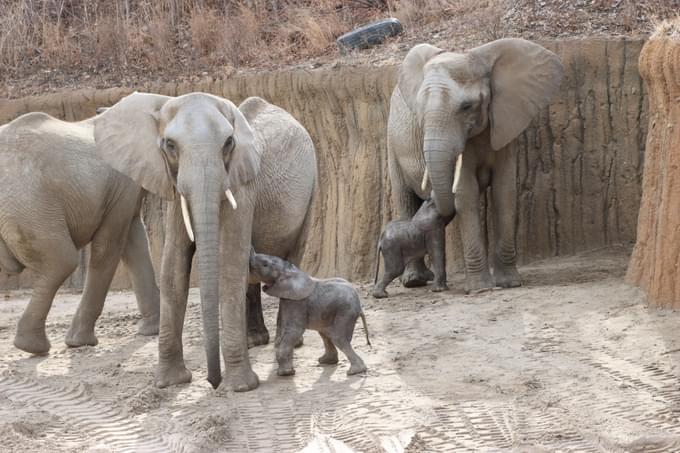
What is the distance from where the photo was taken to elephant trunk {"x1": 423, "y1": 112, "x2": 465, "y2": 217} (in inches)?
418

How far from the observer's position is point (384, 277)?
37.1 feet

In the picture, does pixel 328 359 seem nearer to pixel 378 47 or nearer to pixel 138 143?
pixel 138 143

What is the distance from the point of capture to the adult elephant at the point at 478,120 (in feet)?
35.3

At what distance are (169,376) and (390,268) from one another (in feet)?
11.3

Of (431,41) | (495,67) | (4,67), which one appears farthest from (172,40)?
(495,67)

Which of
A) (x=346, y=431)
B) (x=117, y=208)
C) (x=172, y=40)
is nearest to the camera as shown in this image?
(x=346, y=431)

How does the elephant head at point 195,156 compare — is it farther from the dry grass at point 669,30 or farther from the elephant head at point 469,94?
the dry grass at point 669,30

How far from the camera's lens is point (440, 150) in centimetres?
1062

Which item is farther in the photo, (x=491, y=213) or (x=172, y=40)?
(x=172, y=40)

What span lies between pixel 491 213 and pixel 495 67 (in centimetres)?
169

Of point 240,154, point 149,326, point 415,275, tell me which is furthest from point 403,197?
point 240,154

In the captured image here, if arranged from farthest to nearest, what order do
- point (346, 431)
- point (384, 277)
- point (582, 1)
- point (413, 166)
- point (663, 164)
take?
point (582, 1) → point (413, 166) → point (384, 277) → point (663, 164) → point (346, 431)

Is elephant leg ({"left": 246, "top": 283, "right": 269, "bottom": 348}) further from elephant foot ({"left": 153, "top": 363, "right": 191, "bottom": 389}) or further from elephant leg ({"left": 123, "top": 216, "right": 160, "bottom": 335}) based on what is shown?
elephant leg ({"left": 123, "top": 216, "right": 160, "bottom": 335})

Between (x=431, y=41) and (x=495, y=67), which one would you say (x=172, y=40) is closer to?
(x=431, y=41)
